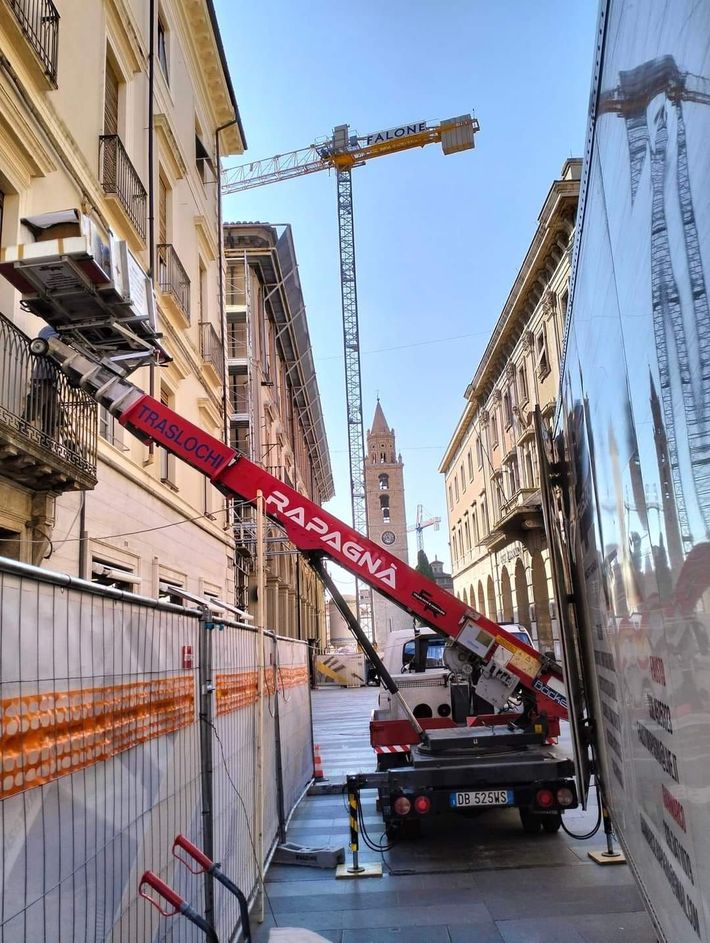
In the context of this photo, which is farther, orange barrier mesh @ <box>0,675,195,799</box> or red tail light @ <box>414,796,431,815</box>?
red tail light @ <box>414,796,431,815</box>

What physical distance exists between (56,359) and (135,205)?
6.30 meters

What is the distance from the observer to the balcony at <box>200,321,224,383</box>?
19.6 metres

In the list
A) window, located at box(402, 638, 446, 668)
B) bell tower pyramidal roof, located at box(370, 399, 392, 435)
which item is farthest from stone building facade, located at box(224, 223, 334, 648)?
bell tower pyramidal roof, located at box(370, 399, 392, 435)

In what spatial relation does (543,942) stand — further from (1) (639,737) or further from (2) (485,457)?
(2) (485,457)

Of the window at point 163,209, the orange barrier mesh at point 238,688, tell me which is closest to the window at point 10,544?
the orange barrier mesh at point 238,688

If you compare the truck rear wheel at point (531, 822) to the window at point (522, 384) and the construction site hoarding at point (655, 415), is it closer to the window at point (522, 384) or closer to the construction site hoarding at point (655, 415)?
the construction site hoarding at point (655, 415)

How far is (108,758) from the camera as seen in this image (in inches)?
126

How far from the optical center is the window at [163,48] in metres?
17.5

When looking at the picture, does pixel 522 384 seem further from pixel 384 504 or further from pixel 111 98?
pixel 384 504

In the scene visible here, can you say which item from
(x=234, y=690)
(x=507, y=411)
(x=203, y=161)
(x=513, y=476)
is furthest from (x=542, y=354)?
(x=234, y=690)

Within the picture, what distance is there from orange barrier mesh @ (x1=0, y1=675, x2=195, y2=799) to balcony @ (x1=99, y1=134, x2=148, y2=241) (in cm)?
1104

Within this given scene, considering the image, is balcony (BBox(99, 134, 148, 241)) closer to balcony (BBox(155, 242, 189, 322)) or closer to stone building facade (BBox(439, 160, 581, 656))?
balcony (BBox(155, 242, 189, 322))

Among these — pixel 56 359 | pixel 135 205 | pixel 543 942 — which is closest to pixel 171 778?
pixel 543 942

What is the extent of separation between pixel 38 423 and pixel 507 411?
35.2 m
